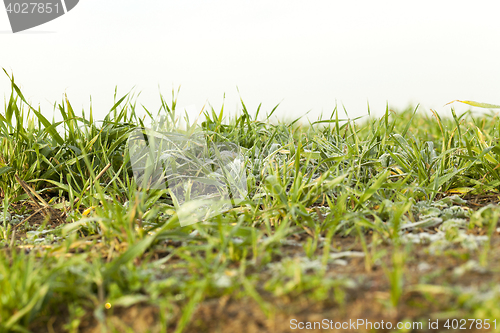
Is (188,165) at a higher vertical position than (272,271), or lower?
higher

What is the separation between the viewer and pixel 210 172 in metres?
2.40

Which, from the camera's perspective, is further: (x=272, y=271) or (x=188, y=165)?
(x=188, y=165)

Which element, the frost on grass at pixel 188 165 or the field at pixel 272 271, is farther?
the frost on grass at pixel 188 165

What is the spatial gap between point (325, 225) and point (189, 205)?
55cm

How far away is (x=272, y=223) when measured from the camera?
1812 mm

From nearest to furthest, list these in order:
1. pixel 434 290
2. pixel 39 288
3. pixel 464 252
Answer: pixel 434 290, pixel 39 288, pixel 464 252

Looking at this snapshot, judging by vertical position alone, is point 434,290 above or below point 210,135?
below

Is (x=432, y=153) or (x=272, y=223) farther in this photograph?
(x=432, y=153)

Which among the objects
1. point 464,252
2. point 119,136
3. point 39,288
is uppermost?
point 119,136

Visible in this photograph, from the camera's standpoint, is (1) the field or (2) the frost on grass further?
(2) the frost on grass

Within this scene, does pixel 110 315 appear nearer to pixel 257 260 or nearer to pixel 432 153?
pixel 257 260

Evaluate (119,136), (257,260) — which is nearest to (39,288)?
(257,260)

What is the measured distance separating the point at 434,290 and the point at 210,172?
4.98 feet

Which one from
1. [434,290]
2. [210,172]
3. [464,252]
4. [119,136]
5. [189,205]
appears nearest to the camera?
[434,290]
